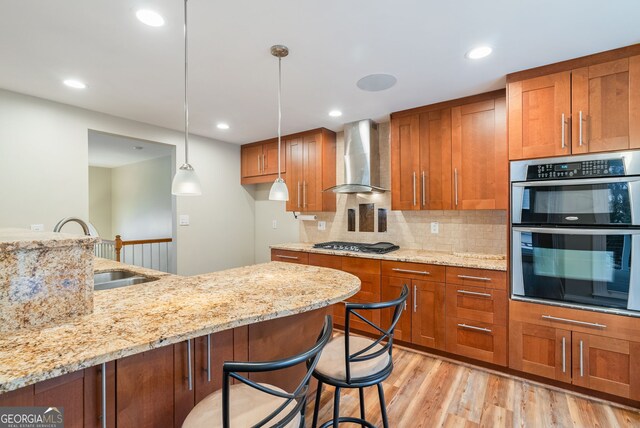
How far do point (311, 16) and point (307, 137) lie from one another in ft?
7.21

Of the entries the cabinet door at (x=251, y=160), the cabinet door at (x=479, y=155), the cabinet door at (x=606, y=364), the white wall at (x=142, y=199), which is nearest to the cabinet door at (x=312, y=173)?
the cabinet door at (x=251, y=160)

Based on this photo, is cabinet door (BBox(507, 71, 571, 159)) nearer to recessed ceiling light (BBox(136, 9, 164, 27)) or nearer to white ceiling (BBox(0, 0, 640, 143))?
white ceiling (BBox(0, 0, 640, 143))

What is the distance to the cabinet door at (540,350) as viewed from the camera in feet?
6.84

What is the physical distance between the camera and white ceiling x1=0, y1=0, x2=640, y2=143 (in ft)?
5.11

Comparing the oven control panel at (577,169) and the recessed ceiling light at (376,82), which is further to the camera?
the recessed ceiling light at (376,82)

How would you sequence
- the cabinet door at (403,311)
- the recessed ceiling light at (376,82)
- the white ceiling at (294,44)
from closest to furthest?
1. the white ceiling at (294,44)
2. the recessed ceiling light at (376,82)
3. the cabinet door at (403,311)

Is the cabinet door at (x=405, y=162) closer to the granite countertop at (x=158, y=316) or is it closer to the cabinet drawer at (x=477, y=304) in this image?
the cabinet drawer at (x=477, y=304)

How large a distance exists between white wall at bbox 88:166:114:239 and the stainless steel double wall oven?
823 cm

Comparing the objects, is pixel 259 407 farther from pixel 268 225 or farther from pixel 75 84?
pixel 268 225

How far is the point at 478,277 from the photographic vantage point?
2436mm

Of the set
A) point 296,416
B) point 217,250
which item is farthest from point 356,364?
point 217,250

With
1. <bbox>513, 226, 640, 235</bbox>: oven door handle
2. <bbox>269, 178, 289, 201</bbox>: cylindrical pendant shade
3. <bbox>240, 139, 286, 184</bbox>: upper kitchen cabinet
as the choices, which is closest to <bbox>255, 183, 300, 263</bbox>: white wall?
<bbox>240, 139, 286, 184</bbox>: upper kitchen cabinet

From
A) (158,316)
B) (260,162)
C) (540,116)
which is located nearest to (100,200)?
(260,162)

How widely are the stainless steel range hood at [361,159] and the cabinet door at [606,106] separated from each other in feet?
5.77
